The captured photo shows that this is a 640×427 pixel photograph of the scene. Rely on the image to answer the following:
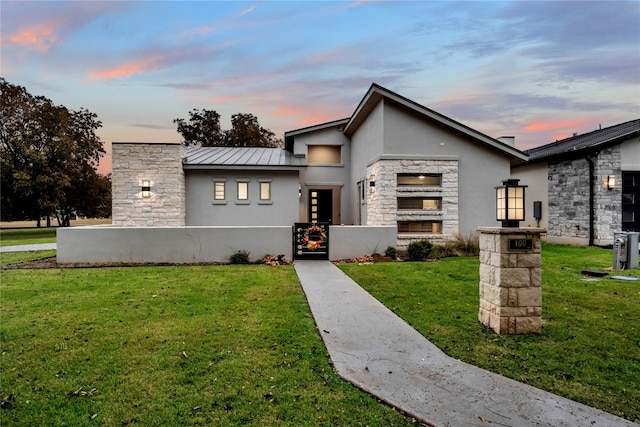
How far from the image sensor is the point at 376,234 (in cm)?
1201

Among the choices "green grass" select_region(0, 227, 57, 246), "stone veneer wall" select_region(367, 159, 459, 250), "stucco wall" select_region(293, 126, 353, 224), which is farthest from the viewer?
"green grass" select_region(0, 227, 57, 246)

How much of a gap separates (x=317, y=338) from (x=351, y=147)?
1511 centimetres

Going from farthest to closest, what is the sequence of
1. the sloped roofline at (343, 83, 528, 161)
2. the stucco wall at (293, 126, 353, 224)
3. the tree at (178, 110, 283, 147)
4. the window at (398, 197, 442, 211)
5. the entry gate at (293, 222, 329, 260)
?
the tree at (178, 110, 283, 147), the stucco wall at (293, 126, 353, 224), the window at (398, 197, 442, 211), the sloped roofline at (343, 83, 528, 161), the entry gate at (293, 222, 329, 260)

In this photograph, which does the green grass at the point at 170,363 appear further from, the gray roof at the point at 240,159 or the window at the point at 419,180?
the gray roof at the point at 240,159

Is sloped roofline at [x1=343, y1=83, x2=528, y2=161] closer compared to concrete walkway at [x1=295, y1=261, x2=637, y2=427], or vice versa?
concrete walkway at [x1=295, y1=261, x2=637, y2=427]

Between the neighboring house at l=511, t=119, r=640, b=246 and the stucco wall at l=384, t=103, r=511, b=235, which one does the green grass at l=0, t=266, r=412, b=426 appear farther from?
the neighboring house at l=511, t=119, r=640, b=246

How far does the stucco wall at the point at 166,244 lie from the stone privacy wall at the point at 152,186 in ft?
15.0

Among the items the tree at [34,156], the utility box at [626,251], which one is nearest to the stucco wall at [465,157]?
the utility box at [626,251]

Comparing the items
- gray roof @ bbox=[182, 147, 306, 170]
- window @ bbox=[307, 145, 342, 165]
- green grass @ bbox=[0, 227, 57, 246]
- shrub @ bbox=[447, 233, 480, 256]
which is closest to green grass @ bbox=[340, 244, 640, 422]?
shrub @ bbox=[447, 233, 480, 256]

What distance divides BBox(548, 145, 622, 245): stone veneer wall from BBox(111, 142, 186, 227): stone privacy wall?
17440 mm

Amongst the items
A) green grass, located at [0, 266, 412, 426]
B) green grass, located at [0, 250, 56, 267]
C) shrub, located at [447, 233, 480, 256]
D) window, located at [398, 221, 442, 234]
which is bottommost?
green grass, located at [0, 250, 56, 267]

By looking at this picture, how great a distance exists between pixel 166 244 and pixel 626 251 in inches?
530

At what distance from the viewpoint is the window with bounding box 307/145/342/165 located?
18656 mm

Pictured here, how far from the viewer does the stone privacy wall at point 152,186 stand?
15.8 meters
